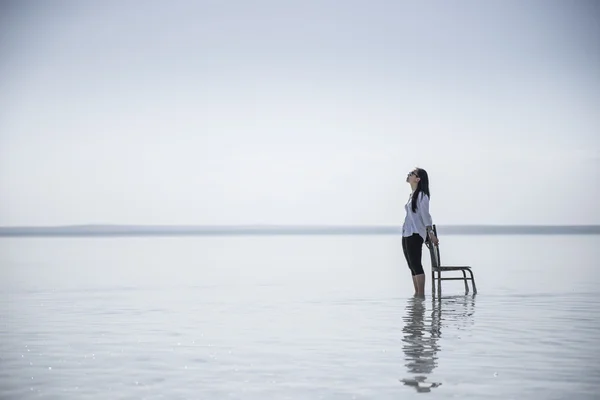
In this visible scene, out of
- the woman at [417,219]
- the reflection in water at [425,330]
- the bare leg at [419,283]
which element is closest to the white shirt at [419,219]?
the woman at [417,219]

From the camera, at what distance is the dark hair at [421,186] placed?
1291 cm

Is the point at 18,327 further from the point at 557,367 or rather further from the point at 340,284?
the point at 340,284

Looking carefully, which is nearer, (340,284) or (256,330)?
(256,330)

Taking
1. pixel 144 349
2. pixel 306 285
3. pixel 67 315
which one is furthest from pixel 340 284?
pixel 144 349

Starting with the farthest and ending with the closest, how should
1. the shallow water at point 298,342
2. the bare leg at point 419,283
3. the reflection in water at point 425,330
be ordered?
1. the bare leg at point 419,283
2. the reflection in water at point 425,330
3. the shallow water at point 298,342

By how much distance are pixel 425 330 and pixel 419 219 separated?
3659mm

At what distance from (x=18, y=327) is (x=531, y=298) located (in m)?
7.90

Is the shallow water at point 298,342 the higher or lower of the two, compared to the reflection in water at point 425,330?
lower

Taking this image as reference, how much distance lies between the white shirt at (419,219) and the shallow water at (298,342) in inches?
42.2

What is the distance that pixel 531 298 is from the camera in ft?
45.7

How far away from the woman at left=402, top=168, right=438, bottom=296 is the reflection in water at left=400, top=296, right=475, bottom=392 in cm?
80

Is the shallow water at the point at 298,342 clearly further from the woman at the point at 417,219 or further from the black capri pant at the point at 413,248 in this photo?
the woman at the point at 417,219

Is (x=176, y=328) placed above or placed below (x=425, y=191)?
below

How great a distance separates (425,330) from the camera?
31.3 feet
